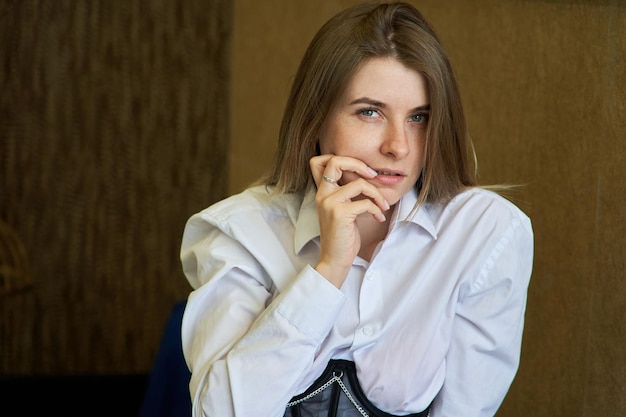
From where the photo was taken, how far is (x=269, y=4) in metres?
3.45

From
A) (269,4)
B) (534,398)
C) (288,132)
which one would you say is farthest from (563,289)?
(269,4)

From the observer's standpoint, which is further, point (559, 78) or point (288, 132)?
point (559, 78)

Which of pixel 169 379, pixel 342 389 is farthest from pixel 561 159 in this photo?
pixel 169 379

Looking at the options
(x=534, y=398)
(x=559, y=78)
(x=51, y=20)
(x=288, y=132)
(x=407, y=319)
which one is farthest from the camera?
(x=51, y=20)

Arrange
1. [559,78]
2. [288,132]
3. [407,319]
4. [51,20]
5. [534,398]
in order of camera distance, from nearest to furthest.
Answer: [407,319]
[288,132]
[559,78]
[534,398]
[51,20]

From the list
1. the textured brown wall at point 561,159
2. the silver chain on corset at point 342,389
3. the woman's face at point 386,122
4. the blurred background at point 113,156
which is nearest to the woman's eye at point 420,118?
the woman's face at point 386,122

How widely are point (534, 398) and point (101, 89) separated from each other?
2.17m

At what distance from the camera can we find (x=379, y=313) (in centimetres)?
157

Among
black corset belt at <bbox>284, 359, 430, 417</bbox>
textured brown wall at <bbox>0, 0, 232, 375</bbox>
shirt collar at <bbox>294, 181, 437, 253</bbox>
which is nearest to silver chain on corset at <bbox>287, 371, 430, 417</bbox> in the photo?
black corset belt at <bbox>284, 359, 430, 417</bbox>

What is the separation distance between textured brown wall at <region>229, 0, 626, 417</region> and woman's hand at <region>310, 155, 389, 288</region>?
1.51 feet

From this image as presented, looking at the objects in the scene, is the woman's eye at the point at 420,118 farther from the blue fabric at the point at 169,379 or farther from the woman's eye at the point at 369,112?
the blue fabric at the point at 169,379

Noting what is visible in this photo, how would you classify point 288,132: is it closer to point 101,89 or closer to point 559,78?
point 559,78

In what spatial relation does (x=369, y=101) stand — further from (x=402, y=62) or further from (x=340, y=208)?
(x=340, y=208)

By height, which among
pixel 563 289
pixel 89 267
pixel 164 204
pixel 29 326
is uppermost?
pixel 563 289
